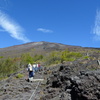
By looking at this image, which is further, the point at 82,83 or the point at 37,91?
the point at 37,91

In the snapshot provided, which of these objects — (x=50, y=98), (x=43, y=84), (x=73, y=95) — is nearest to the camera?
(x=73, y=95)

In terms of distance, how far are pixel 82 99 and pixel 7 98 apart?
5426 mm

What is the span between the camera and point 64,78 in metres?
10.7

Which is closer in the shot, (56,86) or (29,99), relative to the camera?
(29,99)

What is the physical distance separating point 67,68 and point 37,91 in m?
3.16

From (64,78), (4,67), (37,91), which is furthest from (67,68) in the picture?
(4,67)

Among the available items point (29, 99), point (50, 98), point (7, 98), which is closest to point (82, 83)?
point (50, 98)

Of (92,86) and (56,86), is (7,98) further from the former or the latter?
(92,86)

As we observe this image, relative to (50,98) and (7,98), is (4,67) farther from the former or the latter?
(50,98)

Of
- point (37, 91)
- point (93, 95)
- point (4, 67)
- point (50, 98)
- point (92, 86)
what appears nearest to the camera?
point (93, 95)

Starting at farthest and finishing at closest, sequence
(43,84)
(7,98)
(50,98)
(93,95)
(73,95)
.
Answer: (43,84), (7,98), (50,98), (73,95), (93,95)

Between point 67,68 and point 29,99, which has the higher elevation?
point 67,68

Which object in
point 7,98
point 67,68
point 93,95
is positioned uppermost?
point 67,68

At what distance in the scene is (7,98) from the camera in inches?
390
